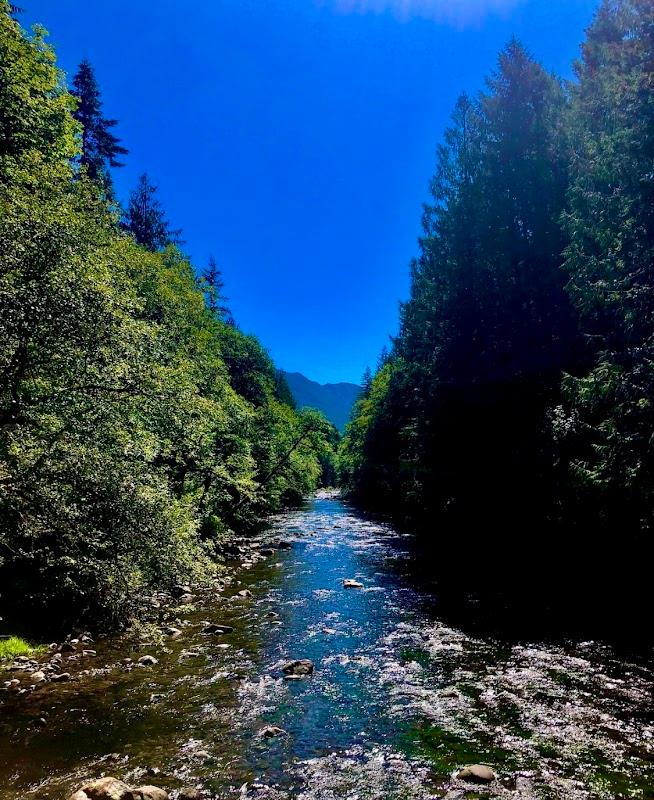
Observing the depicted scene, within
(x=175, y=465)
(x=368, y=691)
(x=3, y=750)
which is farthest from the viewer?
(x=175, y=465)

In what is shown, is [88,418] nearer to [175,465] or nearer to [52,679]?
[52,679]

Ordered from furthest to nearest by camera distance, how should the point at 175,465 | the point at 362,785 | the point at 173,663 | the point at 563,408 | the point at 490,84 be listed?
the point at 490,84 → the point at 175,465 → the point at 563,408 → the point at 173,663 → the point at 362,785

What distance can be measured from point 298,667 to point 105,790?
5.95m

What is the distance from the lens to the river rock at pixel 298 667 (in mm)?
Answer: 11711

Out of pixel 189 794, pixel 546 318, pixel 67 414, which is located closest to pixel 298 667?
pixel 189 794

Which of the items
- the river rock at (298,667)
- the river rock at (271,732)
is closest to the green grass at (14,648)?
the river rock at (298,667)

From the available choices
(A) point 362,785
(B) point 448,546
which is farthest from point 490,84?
(A) point 362,785

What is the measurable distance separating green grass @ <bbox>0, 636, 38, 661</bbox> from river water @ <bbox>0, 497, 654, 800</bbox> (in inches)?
67.1

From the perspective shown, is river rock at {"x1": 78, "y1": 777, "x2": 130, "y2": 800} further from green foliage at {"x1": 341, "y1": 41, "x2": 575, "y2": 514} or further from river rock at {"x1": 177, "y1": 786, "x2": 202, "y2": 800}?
green foliage at {"x1": 341, "y1": 41, "x2": 575, "y2": 514}

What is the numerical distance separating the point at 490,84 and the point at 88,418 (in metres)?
28.5

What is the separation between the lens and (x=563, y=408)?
782 inches

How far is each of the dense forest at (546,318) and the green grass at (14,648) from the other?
53.4 ft

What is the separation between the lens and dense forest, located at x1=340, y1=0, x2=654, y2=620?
46.2 feet

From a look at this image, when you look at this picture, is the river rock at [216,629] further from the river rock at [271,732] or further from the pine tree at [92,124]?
the pine tree at [92,124]
